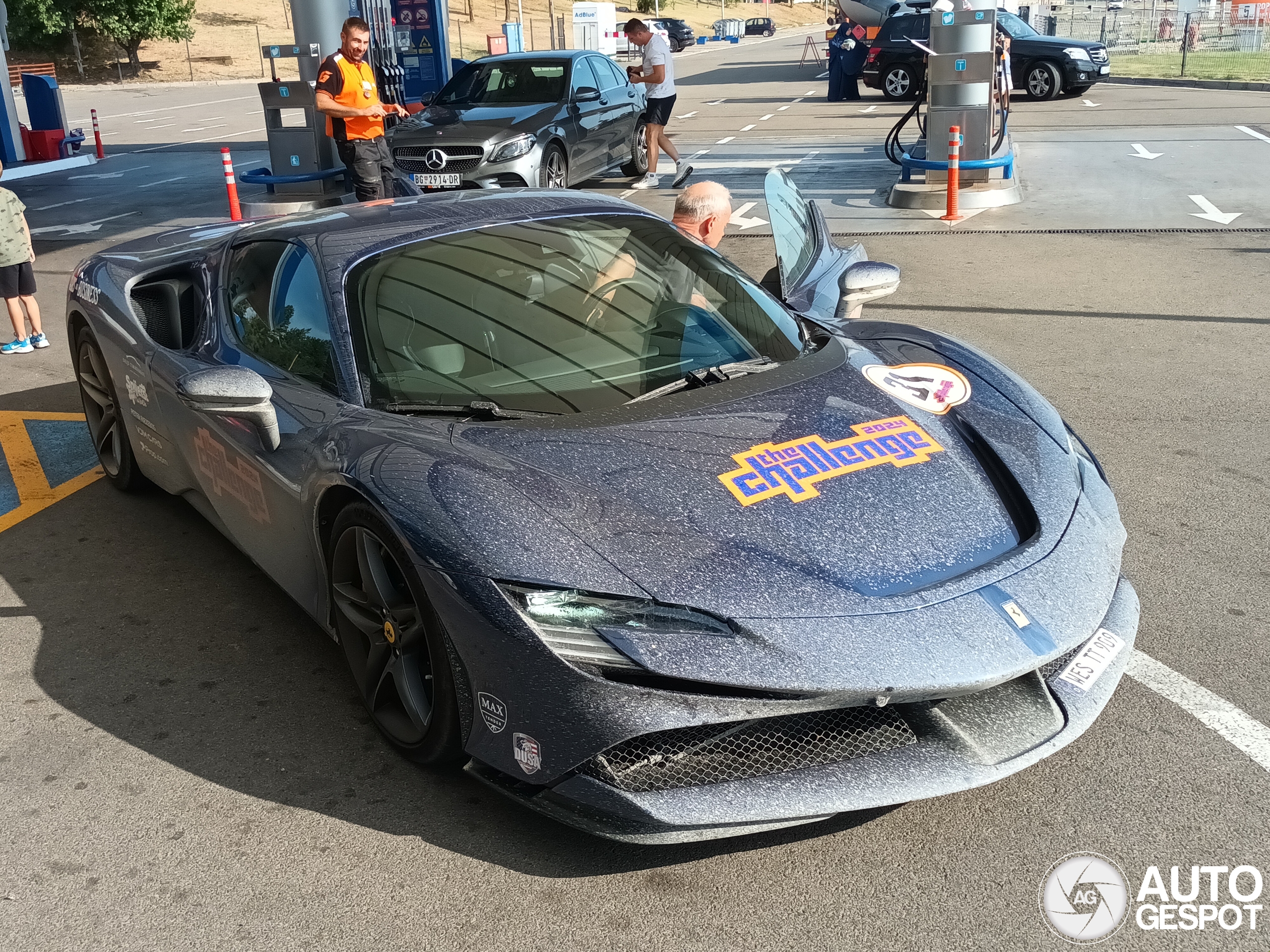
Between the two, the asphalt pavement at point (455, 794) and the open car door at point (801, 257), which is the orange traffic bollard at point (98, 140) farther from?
the open car door at point (801, 257)

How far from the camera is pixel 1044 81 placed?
23.9 meters

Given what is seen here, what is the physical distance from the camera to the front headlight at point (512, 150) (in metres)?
12.4

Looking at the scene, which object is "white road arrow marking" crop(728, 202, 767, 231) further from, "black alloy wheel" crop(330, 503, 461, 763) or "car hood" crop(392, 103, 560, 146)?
"black alloy wheel" crop(330, 503, 461, 763)

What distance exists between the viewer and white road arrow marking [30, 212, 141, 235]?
13.0 meters

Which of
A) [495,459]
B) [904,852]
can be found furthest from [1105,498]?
[495,459]

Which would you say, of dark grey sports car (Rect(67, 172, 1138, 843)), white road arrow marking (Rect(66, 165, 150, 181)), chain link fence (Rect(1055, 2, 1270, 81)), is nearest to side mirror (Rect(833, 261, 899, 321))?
dark grey sports car (Rect(67, 172, 1138, 843))

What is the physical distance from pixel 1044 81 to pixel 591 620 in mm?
24043

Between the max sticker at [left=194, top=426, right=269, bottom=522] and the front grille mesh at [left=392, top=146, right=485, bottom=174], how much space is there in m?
8.70

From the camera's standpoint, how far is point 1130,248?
397 inches

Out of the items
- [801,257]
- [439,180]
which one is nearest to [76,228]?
[439,180]

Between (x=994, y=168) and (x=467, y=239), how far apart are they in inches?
412

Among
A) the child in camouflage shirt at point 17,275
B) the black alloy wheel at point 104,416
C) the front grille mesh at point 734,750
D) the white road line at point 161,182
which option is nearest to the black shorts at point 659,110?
the white road line at point 161,182

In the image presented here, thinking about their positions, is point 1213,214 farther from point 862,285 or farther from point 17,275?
point 17,275

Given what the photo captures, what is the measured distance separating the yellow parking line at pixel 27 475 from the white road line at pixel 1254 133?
51.0ft
